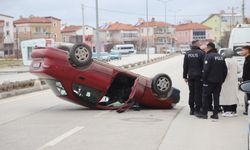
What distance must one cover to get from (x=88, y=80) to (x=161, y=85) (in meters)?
1.88

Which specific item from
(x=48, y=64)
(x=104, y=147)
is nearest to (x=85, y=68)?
(x=48, y=64)

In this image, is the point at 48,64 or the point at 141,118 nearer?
the point at 141,118

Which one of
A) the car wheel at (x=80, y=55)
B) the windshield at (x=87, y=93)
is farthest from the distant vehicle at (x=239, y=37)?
the car wheel at (x=80, y=55)

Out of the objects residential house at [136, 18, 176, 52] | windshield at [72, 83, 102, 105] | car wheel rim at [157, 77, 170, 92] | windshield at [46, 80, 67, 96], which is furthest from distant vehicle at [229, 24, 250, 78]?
residential house at [136, 18, 176, 52]

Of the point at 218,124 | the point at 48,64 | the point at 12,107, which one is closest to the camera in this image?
the point at 218,124

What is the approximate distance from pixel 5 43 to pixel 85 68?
108m

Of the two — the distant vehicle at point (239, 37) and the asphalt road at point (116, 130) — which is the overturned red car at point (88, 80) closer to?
the asphalt road at point (116, 130)

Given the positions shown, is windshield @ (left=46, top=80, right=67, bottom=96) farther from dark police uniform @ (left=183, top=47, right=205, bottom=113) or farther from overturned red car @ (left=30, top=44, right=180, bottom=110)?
dark police uniform @ (left=183, top=47, right=205, bottom=113)

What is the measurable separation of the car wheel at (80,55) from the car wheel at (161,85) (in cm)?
176

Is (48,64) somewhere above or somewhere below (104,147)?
above

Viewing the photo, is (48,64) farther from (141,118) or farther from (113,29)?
(113,29)

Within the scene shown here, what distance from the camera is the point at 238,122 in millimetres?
11359

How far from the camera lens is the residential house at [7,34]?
115750 millimetres

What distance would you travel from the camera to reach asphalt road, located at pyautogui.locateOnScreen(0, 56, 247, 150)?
885 cm
